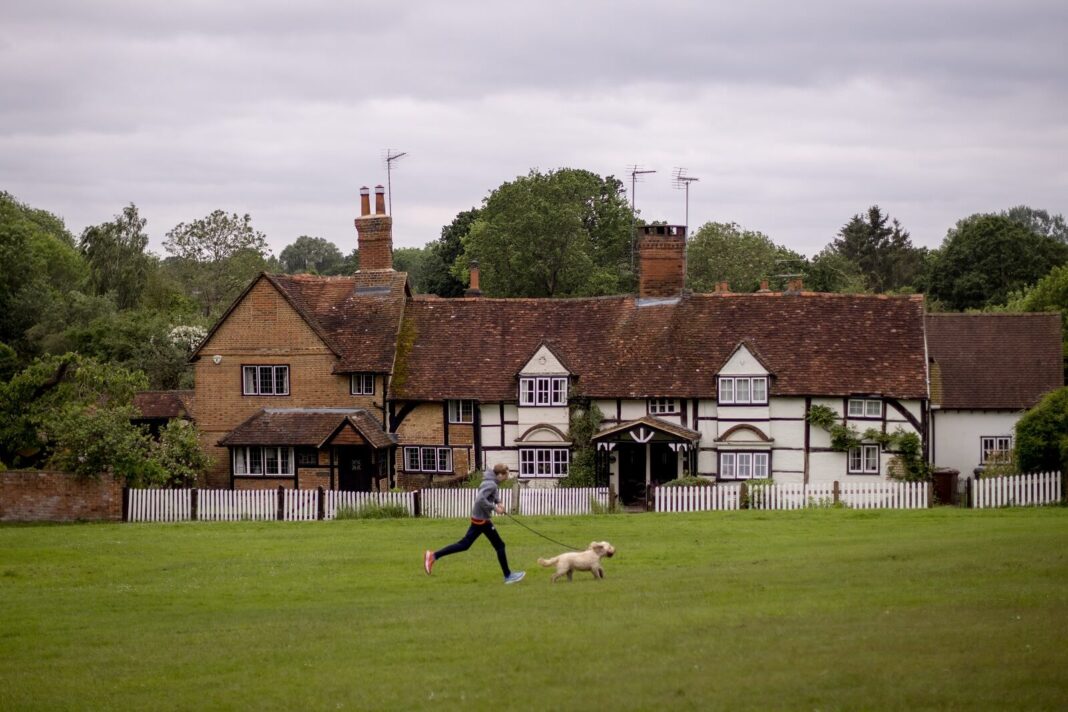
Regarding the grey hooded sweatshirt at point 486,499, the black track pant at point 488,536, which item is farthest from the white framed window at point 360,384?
the grey hooded sweatshirt at point 486,499

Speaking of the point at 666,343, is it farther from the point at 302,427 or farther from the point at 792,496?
the point at 302,427

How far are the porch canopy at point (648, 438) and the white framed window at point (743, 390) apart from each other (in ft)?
5.43

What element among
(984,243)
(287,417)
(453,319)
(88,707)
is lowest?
(88,707)

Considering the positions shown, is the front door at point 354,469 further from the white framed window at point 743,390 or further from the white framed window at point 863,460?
the white framed window at point 863,460

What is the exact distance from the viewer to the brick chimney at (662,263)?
50125mm

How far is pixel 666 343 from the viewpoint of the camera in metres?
48.3

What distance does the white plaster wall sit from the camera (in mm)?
50219

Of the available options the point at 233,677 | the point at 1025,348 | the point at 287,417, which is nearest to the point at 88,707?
the point at 233,677

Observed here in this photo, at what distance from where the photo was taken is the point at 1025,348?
52.4 m

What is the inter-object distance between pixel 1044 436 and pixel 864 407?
9.41 m

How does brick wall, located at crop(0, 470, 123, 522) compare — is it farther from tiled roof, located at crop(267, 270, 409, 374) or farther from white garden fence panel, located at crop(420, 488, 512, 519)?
tiled roof, located at crop(267, 270, 409, 374)

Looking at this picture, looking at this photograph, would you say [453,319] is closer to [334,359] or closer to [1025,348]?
[334,359]

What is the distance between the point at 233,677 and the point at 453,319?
1361 inches

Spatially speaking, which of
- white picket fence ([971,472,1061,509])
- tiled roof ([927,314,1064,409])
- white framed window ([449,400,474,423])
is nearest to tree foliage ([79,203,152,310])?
white framed window ([449,400,474,423])
